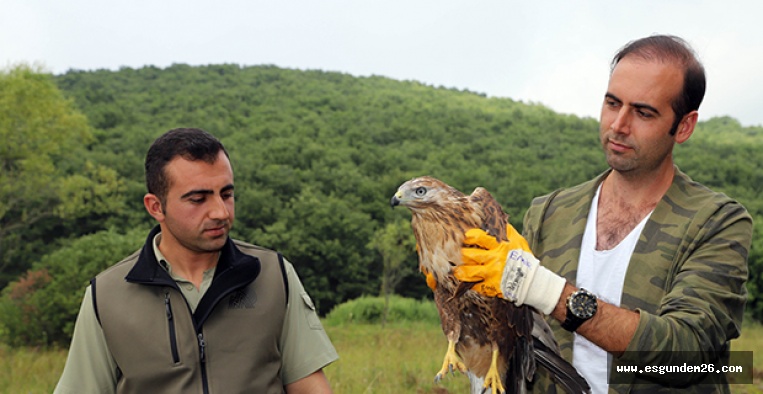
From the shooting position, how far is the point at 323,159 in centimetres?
6159

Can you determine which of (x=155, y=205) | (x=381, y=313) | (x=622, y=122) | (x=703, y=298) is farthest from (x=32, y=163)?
(x=703, y=298)

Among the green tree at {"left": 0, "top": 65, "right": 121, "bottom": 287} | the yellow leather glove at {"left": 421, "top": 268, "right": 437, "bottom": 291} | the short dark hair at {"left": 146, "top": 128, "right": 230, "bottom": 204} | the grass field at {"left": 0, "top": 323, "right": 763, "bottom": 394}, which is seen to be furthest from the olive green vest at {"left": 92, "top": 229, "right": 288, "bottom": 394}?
the green tree at {"left": 0, "top": 65, "right": 121, "bottom": 287}

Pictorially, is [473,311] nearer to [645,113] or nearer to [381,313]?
[645,113]

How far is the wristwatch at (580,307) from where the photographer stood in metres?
2.96

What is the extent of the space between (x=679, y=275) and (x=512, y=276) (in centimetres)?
91

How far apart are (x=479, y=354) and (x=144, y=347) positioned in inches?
65.1

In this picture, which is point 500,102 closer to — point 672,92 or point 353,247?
point 353,247

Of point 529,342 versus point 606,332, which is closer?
point 606,332

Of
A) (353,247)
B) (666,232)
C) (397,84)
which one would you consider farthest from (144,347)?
(397,84)

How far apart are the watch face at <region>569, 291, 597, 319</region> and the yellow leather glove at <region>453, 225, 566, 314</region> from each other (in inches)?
2.8

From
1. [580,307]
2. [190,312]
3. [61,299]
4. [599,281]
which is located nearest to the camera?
[580,307]

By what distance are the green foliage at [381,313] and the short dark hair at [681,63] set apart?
906 inches

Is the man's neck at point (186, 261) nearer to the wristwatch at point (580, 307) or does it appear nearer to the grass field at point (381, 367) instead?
the wristwatch at point (580, 307)

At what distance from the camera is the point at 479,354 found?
351cm
